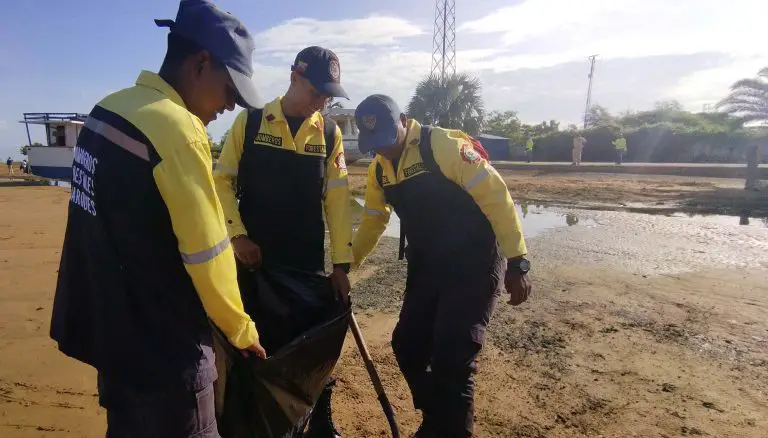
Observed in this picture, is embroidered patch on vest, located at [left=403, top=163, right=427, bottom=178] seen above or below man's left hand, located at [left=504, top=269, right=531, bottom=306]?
above

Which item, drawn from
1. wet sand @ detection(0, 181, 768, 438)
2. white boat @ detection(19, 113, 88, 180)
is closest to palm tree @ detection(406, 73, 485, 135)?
white boat @ detection(19, 113, 88, 180)

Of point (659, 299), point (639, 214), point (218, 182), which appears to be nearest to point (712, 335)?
point (659, 299)

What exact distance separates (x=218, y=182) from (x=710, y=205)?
44.5 feet

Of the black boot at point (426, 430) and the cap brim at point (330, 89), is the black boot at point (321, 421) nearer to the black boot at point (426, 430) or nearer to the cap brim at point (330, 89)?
the black boot at point (426, 430)

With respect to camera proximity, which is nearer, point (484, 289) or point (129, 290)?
point (129, 290)

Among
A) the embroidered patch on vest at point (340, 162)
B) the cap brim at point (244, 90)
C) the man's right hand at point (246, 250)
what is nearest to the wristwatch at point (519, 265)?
the embroidered patch on vest at point (340, 162)

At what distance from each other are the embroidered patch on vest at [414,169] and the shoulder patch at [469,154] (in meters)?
0.22

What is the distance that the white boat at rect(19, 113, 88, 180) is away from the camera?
19.8 m

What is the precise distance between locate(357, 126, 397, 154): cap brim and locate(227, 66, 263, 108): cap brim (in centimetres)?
109

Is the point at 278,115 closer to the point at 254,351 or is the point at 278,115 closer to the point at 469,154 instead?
the point at 469,154

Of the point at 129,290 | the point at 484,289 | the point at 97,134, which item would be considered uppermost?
the point at 97,134

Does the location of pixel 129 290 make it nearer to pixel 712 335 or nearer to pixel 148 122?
pixel 148 122

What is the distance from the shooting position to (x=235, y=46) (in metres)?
1.58

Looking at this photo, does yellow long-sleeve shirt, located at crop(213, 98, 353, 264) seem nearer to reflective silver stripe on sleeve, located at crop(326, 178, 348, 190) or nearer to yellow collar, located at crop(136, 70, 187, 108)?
reflective silver stripe on sleeve, located at crop(326, 178, 348, 190)
